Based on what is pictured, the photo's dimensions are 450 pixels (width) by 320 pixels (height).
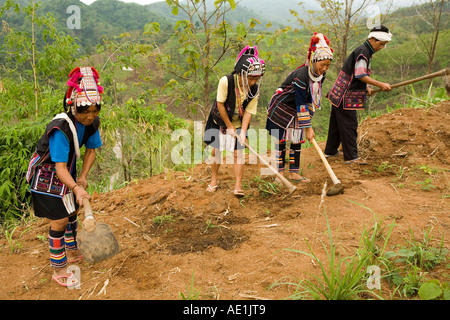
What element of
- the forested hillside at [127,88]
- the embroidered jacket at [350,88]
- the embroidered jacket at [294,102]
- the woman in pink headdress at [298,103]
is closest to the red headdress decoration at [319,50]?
the woman in pink headdress at [298,103]

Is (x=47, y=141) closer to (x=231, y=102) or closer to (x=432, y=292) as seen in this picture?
(x=231, y=102)

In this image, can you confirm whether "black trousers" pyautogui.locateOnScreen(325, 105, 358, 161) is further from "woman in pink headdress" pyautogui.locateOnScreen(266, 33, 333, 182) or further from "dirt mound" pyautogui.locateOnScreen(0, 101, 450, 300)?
"woman in pink headdress" pyautogui.locateOnScreen(266, 33, 333, 182)

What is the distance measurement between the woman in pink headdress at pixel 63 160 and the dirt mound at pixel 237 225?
1.16 feet

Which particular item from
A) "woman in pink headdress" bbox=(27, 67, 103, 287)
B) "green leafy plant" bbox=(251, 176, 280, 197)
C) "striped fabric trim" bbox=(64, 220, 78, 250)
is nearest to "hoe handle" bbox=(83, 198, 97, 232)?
"woman in pink headdress" bbox=(27, 67, 103, 287)

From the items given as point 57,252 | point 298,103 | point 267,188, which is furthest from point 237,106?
point 57,252

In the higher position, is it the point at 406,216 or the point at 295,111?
the point at 295,111

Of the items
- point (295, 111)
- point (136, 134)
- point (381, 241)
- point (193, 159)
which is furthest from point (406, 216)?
point (136, 134)

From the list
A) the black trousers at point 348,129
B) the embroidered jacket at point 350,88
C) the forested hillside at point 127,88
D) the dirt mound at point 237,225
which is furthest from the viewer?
the forested hillside at point 127,88

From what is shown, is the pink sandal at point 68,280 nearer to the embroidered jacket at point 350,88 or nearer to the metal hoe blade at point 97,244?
the metal hoe blade at point 97,244

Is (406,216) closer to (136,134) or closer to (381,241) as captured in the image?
(381,241)

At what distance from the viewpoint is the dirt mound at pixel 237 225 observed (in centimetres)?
234
